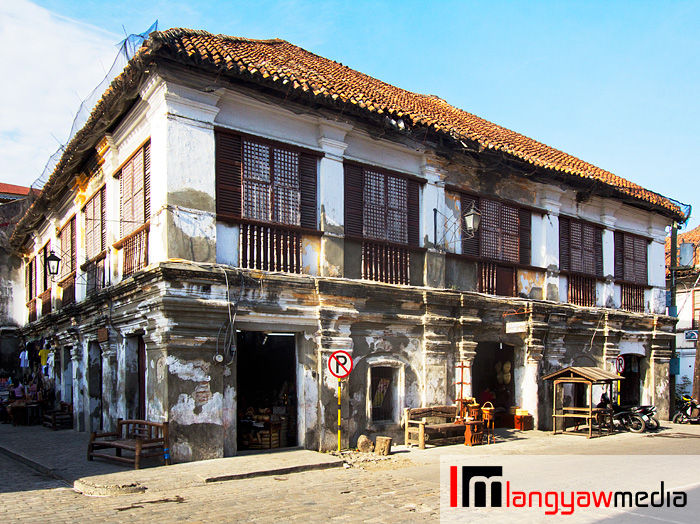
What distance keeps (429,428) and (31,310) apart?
1619 centimetres

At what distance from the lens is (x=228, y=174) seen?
1058 centimetres

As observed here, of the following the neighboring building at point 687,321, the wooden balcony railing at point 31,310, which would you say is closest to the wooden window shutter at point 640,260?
the neighboring building at point 687,321

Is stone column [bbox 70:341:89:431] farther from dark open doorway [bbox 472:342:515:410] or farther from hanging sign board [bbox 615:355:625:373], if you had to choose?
hanging sign board [bbox 615:355:625:373]

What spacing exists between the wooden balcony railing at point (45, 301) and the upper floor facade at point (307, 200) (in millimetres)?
705

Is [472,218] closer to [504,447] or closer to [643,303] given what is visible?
[504,447]

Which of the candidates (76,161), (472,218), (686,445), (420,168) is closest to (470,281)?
(472,218)

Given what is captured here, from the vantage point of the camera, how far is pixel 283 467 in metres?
9.17

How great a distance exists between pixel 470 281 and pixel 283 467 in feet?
21.9

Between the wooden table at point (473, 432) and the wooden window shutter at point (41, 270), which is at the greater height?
the wooden window shutter at point (41, 270)

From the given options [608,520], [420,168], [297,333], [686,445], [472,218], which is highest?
[420,168]

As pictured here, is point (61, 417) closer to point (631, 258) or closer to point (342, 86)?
point (342, 86)

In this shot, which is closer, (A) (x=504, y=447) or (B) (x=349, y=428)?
(B) (x=349, y=428)

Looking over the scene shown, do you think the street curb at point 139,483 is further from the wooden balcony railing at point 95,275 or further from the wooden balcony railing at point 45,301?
the wooden balcony railing at point 45,301

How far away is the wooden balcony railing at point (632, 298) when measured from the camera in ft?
59.8
